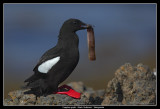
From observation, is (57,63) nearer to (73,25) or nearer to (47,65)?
(47,65)

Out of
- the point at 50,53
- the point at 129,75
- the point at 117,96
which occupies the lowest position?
the point at 117,96

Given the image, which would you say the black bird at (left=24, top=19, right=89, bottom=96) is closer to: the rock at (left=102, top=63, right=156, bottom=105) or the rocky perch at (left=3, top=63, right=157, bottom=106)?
the rocky perch at (left=3, top=63, right=157, bottom=106)

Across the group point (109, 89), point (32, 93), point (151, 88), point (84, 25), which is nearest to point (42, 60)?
point (32, 93)

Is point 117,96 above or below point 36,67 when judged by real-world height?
below

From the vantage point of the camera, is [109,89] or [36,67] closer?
[36,67]

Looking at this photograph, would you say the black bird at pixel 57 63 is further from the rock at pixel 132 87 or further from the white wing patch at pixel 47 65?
the rock at pixel 132 87

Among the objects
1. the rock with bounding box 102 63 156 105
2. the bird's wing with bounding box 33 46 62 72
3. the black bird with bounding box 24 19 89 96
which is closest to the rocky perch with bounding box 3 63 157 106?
the rock with bounding box 102 63 156 105

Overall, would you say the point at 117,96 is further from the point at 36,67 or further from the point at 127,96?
the point at 36,67
